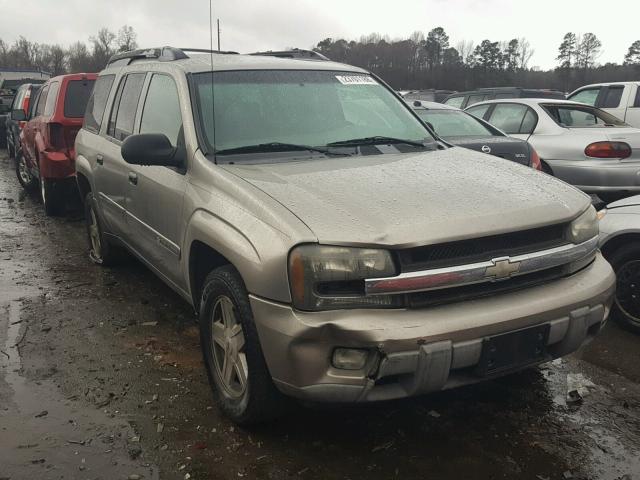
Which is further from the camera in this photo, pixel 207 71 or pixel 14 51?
pixel 14 51

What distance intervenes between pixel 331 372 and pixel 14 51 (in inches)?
4688

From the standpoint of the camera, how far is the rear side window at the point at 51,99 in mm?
8141

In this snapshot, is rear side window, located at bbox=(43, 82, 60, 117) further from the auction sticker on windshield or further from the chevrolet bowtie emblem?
the chevrolet bowtie emblem

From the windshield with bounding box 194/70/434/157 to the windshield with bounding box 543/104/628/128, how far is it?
16.3 ft

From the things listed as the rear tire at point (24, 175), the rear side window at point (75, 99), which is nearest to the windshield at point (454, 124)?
the rear side window at point (75, 99)

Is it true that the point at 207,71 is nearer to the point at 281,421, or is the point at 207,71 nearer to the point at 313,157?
the point at 313,157

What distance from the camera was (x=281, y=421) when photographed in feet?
10.2

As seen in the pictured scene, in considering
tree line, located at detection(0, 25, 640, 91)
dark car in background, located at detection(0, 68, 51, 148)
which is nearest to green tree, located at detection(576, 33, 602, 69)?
tree line, located at detection(0, 25, 640, 91)

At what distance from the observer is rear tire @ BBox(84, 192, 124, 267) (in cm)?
565

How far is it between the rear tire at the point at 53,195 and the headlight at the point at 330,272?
6640mm

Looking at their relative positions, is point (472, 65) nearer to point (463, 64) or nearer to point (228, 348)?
point (463, 64)

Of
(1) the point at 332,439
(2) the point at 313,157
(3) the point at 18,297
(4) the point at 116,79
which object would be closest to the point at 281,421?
(1) the point at 332,439

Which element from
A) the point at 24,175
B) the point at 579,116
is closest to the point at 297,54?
the point at 579,116

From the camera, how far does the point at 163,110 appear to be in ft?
13.2
